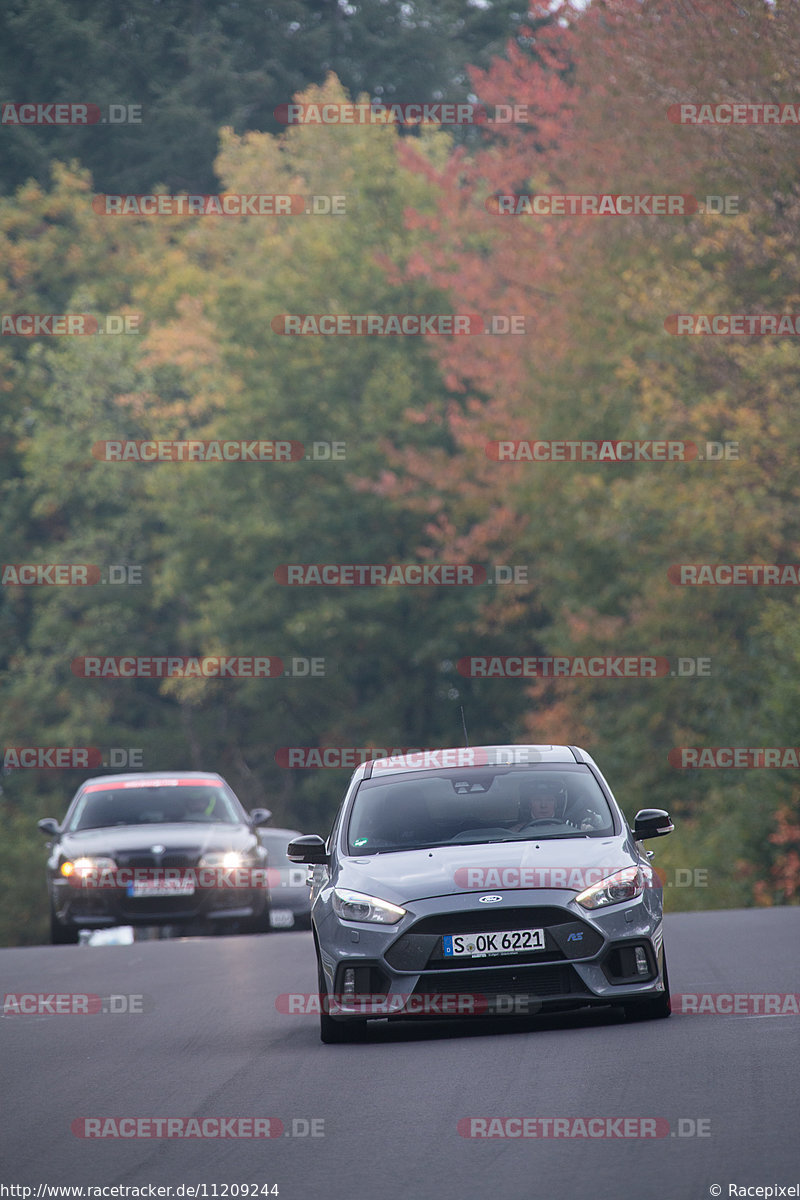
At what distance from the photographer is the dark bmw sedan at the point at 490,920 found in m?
11.1

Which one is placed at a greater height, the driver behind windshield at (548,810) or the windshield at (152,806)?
the driver behind windshield at (548,810)

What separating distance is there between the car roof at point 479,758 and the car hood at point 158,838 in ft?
26.6

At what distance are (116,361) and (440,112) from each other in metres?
14.2

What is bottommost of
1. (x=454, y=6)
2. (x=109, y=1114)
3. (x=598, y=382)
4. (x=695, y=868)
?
(x=695, y=868)

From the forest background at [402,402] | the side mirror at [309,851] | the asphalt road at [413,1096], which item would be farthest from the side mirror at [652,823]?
the forest background at [402,402]

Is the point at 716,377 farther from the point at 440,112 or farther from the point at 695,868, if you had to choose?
the point at 440,112

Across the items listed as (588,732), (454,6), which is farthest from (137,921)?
(454,6)

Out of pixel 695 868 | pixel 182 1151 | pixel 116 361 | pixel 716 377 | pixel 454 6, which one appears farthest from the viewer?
pixel 454 6

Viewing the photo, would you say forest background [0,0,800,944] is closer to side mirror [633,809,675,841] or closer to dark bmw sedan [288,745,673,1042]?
side mirror [633,809,675,841]

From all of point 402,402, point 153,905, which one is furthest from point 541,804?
point 402,402

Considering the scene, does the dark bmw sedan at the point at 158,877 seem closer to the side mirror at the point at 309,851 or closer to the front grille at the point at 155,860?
the front grille at the point at 155,860

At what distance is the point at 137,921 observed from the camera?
827 inches

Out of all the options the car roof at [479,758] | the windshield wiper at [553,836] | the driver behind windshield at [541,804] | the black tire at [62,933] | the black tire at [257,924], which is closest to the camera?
the windshield wiper at [553,836]

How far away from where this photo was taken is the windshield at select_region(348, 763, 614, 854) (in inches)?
477
